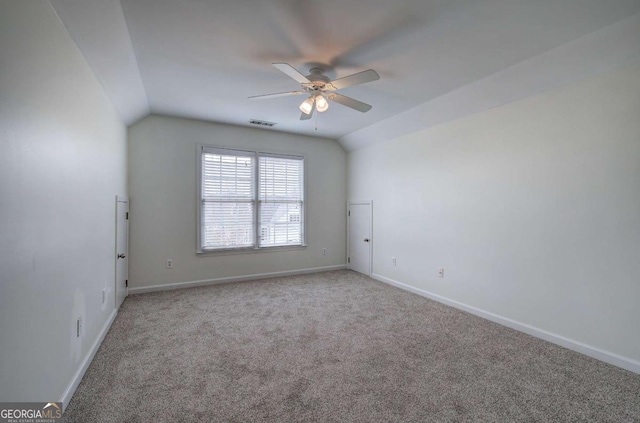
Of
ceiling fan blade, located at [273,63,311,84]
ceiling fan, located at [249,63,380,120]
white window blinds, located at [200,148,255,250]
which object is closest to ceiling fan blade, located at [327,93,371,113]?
ceiling fan, located at [249,63,380,120]

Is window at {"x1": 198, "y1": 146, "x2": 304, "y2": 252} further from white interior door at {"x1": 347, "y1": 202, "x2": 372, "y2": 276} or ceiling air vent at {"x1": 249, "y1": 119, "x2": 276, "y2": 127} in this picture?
white interior door at {"x1": 347, "y1": 202, "x2": 372, "y2": 276}

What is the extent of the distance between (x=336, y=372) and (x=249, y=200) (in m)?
3.52

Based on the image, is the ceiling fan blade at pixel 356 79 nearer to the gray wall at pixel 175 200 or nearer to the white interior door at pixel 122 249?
the gray wall at pixel 175 200

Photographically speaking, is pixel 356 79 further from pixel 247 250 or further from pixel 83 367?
pixel 247 250

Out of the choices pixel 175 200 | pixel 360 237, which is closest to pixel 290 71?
pixel 175 200

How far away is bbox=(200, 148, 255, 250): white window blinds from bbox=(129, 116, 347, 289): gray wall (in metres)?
0.18

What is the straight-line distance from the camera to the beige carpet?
74.4 inches

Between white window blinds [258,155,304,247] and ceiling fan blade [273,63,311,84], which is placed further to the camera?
white window blinds [258,155,304,247]

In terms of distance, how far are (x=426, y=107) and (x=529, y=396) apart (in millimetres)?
3363

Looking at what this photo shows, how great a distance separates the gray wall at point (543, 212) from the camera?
243cm

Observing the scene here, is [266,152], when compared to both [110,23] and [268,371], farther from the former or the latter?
[268,371]

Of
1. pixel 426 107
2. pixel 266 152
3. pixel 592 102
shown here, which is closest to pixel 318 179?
pixel 266 152

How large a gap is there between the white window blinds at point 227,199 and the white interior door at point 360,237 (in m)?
2.10

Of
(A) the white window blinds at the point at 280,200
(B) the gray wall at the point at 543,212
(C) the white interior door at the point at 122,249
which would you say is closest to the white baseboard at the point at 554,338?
(B) the gray wall at the point at 543,212
